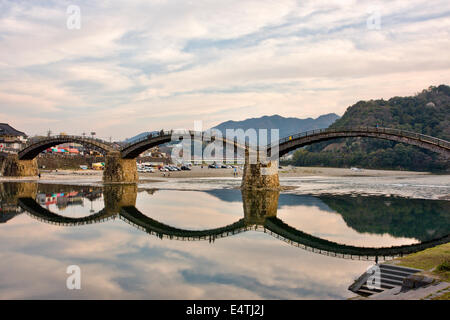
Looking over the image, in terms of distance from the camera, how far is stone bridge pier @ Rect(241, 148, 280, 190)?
49969 millimetres

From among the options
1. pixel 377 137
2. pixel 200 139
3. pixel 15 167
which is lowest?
pixel 15 167

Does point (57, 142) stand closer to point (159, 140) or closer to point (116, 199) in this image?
point (159, 140)

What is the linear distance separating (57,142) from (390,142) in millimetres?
108999

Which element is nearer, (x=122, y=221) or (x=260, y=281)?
(x=260, y=281)

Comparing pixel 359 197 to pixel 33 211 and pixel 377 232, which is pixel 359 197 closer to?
pixel 377 232

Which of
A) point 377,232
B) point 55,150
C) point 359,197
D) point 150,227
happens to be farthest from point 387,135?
point 55,150

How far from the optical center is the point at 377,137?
45219mm

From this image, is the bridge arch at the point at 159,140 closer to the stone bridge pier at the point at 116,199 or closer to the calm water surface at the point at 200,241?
the stone bridge pier at the point at 116,199

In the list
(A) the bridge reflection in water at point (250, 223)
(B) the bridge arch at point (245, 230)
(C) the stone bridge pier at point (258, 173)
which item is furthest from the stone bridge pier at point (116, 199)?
(C) the stone bridge pier at point (258, 173)

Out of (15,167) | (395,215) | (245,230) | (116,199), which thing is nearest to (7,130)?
(15,167)

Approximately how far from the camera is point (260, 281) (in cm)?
1543

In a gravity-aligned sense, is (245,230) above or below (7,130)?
below
